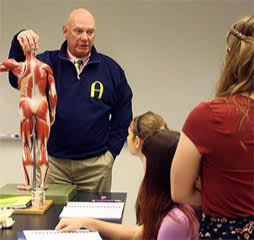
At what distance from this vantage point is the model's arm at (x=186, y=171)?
1.21 m

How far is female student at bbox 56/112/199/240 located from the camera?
1451mm

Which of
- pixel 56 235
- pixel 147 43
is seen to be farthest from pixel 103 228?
pixel 147 43

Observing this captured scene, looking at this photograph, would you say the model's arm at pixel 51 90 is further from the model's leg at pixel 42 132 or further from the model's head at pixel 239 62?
the model's head at pixel 239 62

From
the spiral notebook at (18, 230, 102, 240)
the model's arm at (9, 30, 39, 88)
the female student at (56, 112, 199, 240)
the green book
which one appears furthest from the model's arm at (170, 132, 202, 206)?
the model's arm at (9, 30, 39, 88)

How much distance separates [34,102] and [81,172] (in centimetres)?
53

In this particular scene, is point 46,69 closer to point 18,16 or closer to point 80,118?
point 80,118

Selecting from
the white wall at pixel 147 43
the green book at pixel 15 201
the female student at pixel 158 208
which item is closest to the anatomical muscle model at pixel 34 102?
the green book at pixel 15 201

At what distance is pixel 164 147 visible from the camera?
150cm

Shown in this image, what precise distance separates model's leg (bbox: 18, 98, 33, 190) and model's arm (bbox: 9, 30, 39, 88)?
10.5 inches

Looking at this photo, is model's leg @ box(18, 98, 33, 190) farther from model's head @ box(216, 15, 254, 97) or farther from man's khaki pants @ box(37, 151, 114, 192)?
model's head @ box(216, 15, 254, 97)

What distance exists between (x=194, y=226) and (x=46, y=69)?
3.68 ft

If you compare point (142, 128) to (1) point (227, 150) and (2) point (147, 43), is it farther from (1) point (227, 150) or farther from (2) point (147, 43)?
(2) point (147, 43)

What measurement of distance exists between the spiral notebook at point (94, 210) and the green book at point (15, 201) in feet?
0.58

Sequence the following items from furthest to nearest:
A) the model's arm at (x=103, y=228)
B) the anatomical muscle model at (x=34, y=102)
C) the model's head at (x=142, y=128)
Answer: the anatomical muscle model at (x=34, y=102), the model's head at (x=142, y=128), the model's arm at (x=103, y=228)
